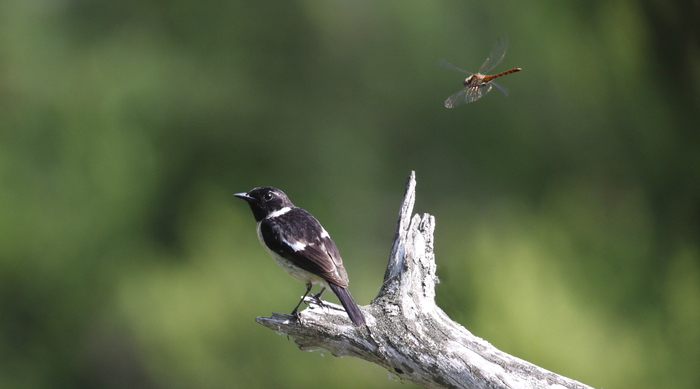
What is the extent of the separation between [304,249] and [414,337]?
24.2 inches

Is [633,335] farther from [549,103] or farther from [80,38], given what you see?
[80,38]

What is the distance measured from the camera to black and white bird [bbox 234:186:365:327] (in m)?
2.62

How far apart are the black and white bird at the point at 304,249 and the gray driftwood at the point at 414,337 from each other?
0.35 feet

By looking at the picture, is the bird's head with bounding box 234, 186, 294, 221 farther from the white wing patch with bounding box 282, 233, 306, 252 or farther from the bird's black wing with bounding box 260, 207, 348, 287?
the white wing patch with bounding box 282, 233, 306, 252

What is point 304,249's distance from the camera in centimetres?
269

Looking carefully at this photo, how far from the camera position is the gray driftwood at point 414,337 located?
91.8 inches

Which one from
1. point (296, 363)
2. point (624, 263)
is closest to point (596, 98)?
point (624, 263)

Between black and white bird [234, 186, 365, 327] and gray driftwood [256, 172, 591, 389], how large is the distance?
11 centimetres

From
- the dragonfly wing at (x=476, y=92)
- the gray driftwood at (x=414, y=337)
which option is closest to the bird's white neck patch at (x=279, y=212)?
the gray driftwood at (x=414, y=337)

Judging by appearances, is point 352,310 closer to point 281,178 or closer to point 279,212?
point 279,212

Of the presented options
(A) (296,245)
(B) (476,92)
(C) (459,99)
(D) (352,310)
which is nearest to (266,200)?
(A) (296,245)

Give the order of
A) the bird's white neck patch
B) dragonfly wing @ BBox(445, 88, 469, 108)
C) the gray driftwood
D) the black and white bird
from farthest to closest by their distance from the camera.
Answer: dragonfly wing @ BBox(445, 88, 469, 108)
the bird's white neck patch
the black and white bird
the gray driftwood

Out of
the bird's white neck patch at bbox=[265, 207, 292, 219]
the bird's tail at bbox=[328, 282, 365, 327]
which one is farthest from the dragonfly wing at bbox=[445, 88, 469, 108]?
the bird's tail at bbox=[328, 282, 365, 327]

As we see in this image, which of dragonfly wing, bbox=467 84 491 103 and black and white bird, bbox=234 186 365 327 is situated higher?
dragonfly wing, bbox=467 84 491 103
